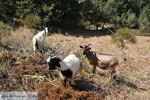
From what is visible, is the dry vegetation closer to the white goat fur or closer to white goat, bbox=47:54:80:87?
white goat, bbox=47:54:80:87

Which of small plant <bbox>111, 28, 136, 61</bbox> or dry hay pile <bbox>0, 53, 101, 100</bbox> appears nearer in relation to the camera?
dry hay pile <bbox>0, 53, 101, 100</bbox>

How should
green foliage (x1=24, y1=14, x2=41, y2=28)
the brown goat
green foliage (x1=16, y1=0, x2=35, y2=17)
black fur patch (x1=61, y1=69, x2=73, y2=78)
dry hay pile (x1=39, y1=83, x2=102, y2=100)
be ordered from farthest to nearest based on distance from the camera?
green foliage (x1=16, y1=0, x2=35, y2=17)
green foliage (x1=24, y1=14, x2=41, y2=28)
the brown goat
black fur patch (x1=61, y1=69, x2=73, y2=78)
dry hay pile (x1=39, y1=83, x2=102, y2=100)

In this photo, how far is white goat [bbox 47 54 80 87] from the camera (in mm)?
6082

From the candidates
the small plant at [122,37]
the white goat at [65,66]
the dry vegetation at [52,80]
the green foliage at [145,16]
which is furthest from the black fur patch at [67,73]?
the green foliage at [145,16]

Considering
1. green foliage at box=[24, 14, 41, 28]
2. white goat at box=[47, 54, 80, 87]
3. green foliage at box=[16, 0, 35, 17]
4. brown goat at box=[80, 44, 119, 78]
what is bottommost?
brown goat at box=[80, 44, 119, 78]

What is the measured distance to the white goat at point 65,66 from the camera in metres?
6.08

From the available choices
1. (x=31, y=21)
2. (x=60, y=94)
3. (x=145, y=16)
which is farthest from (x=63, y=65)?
(x=145, y=16)

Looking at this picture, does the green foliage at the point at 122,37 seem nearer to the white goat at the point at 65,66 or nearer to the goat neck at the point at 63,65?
the white goat at the point at 65,66

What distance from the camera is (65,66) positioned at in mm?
6277

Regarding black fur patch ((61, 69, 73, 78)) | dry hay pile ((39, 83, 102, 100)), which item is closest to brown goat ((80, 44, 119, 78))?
black fur patch ((61, 69, 73, 78))

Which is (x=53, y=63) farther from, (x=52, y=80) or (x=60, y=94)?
(x=52, y=80)

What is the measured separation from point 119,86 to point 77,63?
185 cm

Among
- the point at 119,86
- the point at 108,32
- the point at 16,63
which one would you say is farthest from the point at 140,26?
the point at 16,63

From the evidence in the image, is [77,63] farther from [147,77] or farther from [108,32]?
[108,32]
